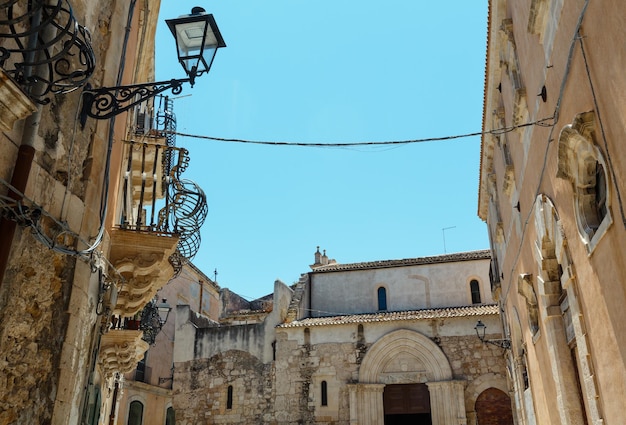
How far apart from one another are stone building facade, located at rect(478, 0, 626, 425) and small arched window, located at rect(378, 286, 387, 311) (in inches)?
546

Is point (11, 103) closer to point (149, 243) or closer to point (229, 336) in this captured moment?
point (149, 243)

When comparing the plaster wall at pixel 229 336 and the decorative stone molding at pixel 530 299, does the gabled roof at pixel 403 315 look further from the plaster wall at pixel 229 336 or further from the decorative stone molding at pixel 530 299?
the decorative stone molding at pixel 530 299

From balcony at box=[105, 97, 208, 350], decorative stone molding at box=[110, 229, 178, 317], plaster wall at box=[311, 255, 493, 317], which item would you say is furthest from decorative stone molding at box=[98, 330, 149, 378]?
plaster wall at box=[311, 255, 493, 317]

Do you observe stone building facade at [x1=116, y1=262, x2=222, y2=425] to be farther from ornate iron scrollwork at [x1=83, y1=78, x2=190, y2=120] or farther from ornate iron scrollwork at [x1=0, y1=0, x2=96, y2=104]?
ornate iron scrollwork at [x1=0, y1=0, x2=96, y2=104]

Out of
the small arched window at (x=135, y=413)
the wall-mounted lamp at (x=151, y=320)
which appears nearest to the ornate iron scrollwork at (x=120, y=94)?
the wall-mounted lamp at (x=151, y=320)

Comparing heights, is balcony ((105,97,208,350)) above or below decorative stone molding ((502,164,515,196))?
below

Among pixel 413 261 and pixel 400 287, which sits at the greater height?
pixel 413 261

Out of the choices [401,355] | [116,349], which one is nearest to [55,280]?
[116,349]

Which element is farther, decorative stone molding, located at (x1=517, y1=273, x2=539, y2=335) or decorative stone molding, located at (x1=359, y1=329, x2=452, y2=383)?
decorative stone molding, located at (x1=359, y1=329, x2=452, y2=383)

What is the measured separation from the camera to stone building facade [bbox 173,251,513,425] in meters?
21.2

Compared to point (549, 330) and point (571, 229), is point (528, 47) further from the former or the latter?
point (549, 330)

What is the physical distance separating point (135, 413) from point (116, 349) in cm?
1846

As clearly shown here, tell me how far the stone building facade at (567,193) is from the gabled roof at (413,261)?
13.5 m

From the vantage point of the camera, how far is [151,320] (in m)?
15.2
